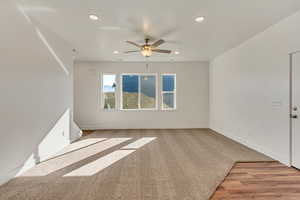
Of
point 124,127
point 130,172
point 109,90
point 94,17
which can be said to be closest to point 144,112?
point 124,127

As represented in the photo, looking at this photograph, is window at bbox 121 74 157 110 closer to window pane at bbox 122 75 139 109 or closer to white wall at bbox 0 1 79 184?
window pane at bbox 122 75 139 109

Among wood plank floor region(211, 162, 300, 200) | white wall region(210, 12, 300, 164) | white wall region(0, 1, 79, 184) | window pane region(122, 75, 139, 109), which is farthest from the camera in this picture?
window pane region(122, 75, 139, 109)

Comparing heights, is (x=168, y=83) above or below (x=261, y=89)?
above

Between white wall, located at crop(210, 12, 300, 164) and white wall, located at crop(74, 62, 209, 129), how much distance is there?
1434 millimetres

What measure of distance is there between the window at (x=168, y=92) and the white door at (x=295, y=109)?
4.65 m

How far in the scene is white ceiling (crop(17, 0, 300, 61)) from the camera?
2875 mm

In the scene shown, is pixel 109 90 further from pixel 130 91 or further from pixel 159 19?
pixel 159 19

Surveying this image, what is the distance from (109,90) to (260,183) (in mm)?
6088

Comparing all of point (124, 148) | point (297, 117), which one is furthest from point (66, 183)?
point (297, 117)

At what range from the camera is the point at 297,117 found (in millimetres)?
3178

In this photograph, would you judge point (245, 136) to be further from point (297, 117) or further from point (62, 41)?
point (62, 41)

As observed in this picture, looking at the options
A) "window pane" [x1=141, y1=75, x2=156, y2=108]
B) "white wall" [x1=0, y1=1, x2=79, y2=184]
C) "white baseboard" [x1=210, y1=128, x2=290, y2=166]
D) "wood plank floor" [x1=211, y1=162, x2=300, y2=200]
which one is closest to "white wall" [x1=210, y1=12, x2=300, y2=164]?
"white baseboard" [x1=210, y1=128, x2=290, y2=166]

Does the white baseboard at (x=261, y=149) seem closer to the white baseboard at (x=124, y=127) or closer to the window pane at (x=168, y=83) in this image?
the white baseboard at (x=124, y=127)

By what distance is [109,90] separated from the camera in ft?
24.4
